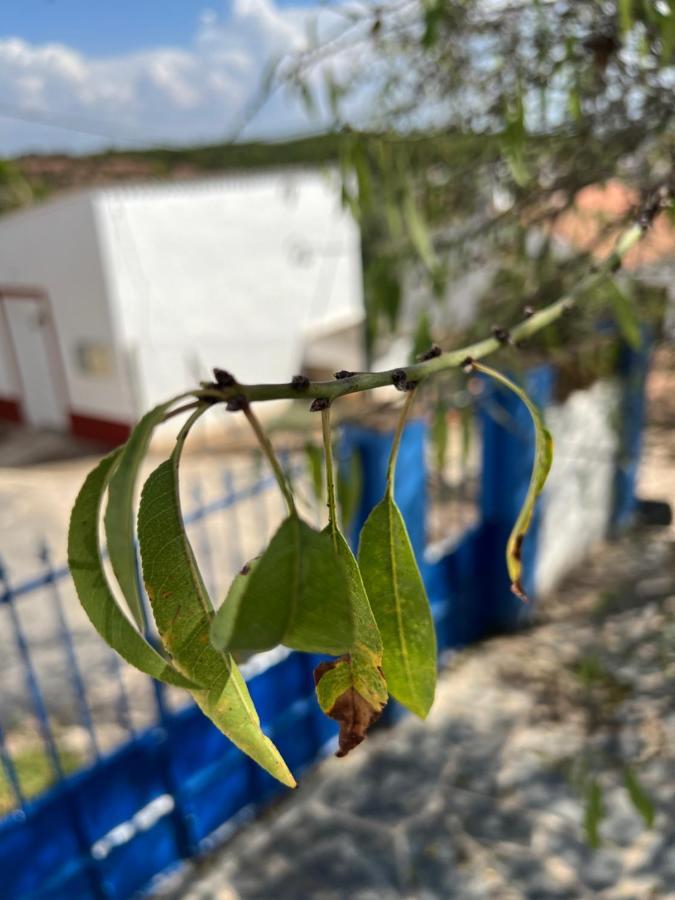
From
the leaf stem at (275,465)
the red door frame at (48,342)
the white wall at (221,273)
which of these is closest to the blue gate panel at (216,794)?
the leaf stem at (275,465)

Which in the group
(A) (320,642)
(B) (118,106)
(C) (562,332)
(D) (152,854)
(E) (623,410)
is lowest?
(D) (152,854)

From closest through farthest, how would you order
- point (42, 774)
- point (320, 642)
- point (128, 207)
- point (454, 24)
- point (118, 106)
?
point (320, 642), point (118, 106), point (454, 24), point (42, 774), point (128, 207)

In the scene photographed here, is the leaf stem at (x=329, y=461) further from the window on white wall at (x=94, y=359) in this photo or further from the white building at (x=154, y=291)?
the window on white wall at (x=94, y=359)

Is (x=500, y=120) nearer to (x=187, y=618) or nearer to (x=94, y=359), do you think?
(x=187, y=618)

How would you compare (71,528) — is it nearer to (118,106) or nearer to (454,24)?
(118,106)

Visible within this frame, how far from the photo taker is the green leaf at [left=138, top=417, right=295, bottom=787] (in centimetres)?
52

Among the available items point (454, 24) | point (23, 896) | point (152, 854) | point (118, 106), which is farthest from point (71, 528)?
point (152, 854)

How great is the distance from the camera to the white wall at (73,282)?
758cm

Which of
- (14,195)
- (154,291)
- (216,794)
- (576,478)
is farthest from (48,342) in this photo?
(216,794)

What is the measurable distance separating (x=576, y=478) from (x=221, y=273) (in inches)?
207

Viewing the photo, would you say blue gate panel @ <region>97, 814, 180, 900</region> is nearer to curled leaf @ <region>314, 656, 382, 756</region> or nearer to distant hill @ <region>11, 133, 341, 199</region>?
curled leaf @ <region>314, 656, 382, 756</region>

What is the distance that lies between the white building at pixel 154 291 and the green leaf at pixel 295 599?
7.04 m

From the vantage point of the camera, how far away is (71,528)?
545mm

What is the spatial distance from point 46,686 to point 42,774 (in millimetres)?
813
